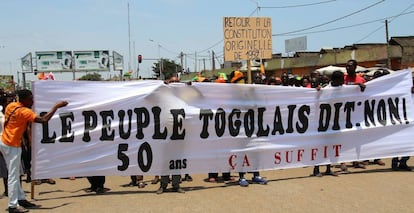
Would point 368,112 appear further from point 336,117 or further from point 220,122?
point 220,122

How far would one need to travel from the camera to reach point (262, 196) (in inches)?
247

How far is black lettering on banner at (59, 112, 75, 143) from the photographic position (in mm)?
6418

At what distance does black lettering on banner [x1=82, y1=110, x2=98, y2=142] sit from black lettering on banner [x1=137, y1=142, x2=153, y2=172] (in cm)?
75

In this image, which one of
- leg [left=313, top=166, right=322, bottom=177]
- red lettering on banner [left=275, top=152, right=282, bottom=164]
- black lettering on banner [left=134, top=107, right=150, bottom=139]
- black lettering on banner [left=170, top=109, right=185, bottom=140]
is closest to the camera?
black lettering on banner [left=134, top=107, right=150, bottom=139]

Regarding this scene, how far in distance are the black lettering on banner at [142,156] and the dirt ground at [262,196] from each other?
0.38m

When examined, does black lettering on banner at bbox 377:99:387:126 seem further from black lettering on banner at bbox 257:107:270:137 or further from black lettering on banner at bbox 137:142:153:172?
black lettering on banner at bbox 137:142:153:172

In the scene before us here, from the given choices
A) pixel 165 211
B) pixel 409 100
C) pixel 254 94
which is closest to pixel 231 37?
pixel 254 94

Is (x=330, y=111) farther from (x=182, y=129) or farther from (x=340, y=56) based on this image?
(x=340, y=56)

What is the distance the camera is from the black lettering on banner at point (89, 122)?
6.50 m

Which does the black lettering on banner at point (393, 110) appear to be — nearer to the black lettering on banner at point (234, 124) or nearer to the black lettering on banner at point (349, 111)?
the black lettering on banner at point (349, 111)

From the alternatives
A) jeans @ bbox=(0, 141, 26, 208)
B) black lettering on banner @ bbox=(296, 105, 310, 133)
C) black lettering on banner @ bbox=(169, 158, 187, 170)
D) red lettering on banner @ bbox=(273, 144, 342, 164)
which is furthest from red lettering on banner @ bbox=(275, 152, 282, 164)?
jeans @ bbox=(0, 141, 26, 208)

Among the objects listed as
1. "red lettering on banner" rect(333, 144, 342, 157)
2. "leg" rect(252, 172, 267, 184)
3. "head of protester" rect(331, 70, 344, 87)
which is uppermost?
"head of protester" rect(331, 70, 344, 87)

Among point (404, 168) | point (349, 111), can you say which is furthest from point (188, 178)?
point (404, 168)

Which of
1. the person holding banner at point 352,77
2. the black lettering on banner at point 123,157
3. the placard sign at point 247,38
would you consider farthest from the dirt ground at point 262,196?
the placard sign at point 247,38
